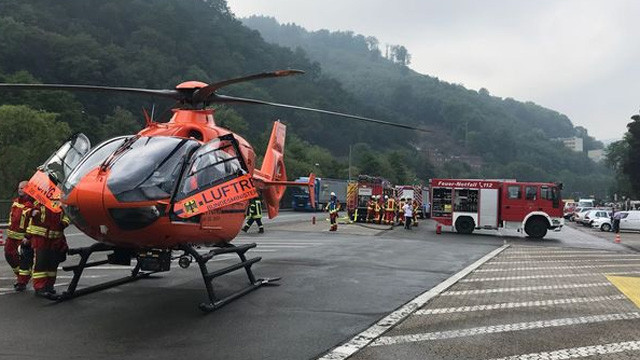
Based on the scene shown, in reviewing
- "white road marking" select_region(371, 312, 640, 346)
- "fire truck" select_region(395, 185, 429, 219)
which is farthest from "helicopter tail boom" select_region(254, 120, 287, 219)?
"fire truck" select_region(395, 185, 429, 219)

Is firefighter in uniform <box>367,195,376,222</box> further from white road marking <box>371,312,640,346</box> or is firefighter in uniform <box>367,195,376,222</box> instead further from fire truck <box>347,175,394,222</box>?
white road marking <box>371,312,640,346</box>

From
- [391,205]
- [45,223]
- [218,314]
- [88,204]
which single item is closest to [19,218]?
[45,223]

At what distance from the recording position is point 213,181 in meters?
7.50

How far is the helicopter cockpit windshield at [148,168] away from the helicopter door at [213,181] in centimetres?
16

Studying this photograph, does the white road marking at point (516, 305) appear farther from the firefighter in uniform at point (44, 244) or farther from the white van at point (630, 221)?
the white van at point (630, 221)

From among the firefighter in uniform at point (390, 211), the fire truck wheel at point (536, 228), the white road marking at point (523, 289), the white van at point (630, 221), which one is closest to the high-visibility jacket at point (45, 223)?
the white road marking at point (523, 289)

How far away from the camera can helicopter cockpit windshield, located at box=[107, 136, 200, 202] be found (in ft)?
20.8

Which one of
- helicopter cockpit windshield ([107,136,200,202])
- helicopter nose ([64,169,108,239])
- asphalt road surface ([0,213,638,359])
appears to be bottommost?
asphalt road surface ([0,213,638,359])

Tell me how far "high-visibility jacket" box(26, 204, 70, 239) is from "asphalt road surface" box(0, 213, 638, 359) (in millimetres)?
945

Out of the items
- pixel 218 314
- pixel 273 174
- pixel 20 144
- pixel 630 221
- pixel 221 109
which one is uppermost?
pixel 221 109

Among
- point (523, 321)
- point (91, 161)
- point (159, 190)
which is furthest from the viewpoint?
point (523, 321)

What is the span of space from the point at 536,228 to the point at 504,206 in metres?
1.63

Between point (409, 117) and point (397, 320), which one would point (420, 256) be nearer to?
point (397, 320)

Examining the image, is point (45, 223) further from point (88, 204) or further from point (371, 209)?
point (371, 209)
